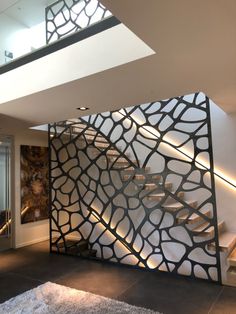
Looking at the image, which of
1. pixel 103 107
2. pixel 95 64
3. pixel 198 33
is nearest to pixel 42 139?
pixel 103 107

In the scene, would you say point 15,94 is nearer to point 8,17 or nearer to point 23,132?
point 8,17

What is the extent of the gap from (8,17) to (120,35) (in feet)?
6.06

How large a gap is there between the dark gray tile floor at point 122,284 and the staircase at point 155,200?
1.10 feet

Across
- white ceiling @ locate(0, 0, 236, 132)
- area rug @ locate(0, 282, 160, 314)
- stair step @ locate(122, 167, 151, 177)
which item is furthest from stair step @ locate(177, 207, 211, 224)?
white ceiling @ locate(0, 0, 236, 132)

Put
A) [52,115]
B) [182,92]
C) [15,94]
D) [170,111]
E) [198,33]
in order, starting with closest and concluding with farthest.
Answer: [198,33], [182,92], [15,94], [52,115], [170,111]

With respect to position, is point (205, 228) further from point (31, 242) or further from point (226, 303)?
point (31, 242)

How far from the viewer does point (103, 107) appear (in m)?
3.81

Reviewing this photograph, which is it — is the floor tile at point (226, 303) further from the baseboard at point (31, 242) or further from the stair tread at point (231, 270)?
the baseboard at point (31, 242)

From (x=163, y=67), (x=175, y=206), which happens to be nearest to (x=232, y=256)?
(x=175, y=206)

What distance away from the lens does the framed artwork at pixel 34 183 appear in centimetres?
610

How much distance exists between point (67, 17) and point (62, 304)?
11.2 feet

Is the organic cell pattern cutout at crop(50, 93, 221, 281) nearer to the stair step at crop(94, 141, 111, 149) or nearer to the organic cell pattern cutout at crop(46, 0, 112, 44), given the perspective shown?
the stair step at crop(94, 141, 111, 149)

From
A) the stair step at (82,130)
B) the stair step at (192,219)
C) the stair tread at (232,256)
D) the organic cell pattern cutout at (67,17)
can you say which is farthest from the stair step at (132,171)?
the organic cell pattern cutout at (67,17)

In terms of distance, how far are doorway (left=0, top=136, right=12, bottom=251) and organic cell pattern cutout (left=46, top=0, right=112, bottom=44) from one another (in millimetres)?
3260
